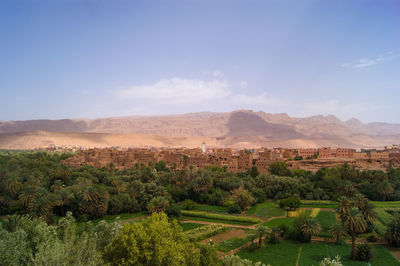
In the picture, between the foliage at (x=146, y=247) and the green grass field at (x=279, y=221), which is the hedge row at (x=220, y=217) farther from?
the foliage at (x=146, y=247)

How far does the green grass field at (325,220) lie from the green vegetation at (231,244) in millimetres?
6336

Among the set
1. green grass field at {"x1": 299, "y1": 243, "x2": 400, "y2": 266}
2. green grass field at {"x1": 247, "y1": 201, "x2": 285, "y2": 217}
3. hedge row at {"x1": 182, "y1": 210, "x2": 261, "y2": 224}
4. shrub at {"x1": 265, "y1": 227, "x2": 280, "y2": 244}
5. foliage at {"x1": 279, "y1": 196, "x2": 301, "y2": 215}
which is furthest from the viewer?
foliage at {"x1": 279, "y1": 196, "x2": 301, "y2": 215}

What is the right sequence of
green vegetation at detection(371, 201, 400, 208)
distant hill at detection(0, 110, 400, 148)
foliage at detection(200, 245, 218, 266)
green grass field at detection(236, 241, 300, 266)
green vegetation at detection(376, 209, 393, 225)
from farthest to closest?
1. distant hill at detection(0, 110, 400, 148)
2. green vegetation at detection(371, 201, 400, 208)
3. green vegetation at detection(376, 209, 393, 225)
4. green grass field at detection(236, 241, 300, 266)
5. foliage at detection(200, 245, 218, 266)

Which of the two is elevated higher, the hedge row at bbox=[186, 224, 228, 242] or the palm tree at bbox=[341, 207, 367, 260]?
the palm tree at bbox=[341, 207, 367, 260]

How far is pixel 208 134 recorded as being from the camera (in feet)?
573

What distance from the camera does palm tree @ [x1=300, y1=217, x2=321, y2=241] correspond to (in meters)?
22.9

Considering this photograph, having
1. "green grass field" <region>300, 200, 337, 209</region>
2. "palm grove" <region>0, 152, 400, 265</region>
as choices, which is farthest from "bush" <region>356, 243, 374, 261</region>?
"green grass field" <region>300, 200, 337, 209</region>

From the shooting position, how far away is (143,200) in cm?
3391

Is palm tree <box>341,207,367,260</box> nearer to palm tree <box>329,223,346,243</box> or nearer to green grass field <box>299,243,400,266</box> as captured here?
palm tree <box>329,223,346,243</box>

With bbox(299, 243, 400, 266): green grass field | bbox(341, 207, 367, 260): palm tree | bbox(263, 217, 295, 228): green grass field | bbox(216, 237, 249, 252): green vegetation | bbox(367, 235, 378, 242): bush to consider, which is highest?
bbox(341, 207, 367, 260): palm tree

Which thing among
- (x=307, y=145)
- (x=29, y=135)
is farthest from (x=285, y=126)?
(x=29, y=135)

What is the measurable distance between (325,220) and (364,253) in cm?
836

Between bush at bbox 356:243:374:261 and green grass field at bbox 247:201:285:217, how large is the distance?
1114cm

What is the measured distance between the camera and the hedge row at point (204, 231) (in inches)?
952
